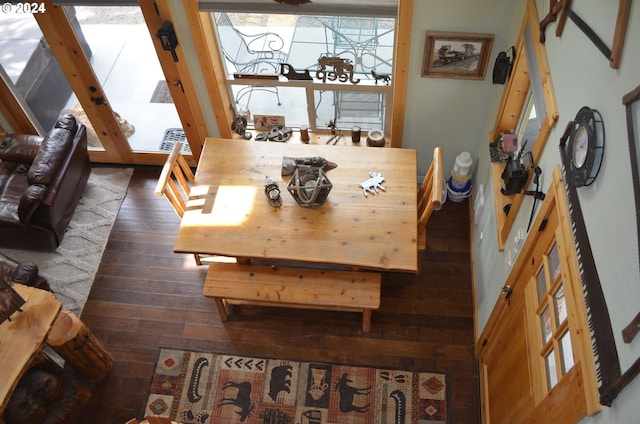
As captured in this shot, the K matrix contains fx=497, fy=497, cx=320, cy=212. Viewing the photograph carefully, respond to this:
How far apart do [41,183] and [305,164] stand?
2.14 metres

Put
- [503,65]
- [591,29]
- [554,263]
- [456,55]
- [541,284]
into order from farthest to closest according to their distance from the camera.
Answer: [456,55], [503,65], [541,284], [554,263], [591,29]

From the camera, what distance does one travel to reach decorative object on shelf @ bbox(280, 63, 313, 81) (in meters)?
3.83

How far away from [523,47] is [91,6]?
3016 mm

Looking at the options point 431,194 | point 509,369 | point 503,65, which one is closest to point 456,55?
point 503,65

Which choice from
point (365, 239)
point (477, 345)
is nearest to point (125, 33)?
point (365, 239)

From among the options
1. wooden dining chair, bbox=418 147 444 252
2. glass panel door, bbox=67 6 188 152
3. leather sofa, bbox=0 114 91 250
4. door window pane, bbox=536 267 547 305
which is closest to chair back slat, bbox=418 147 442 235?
wooden dining chair, bbox=418 147 444 252

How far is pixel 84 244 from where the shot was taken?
4.40 metres

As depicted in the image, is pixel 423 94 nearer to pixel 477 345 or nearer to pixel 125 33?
pixel 477 345

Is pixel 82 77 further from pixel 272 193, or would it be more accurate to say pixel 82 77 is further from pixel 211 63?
pixel 272 193

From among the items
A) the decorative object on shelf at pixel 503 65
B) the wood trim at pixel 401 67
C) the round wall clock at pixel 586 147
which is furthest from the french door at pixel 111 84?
the round wall clock at pixel 586 147

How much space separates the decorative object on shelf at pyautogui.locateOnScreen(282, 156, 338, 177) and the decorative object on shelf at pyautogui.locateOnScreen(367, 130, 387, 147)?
61 centimetres

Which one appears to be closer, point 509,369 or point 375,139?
point 509,369

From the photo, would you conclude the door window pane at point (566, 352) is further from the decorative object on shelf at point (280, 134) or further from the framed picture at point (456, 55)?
the decorative object on shelf at point (280, 134)

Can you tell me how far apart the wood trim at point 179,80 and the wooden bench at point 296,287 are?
1.35 metres
